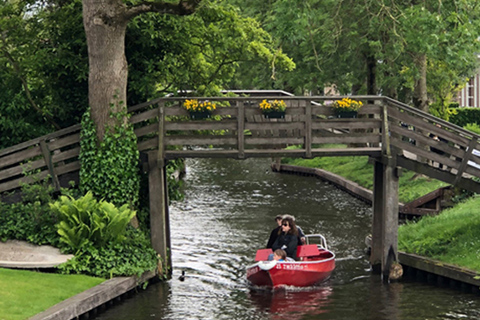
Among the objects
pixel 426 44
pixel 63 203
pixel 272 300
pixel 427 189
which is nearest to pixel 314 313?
pixel 272 300

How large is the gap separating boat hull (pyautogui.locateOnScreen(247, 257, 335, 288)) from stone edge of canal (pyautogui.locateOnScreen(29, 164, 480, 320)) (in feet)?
7.91

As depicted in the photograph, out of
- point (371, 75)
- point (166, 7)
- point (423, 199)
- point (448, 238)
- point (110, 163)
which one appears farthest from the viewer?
point (371, 75)

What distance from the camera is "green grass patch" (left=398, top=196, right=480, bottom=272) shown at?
21000 mm

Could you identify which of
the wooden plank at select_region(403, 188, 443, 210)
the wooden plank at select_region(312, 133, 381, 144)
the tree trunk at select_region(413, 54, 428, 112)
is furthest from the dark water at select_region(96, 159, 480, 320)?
the tree trunk at select_region(413, 54, 428, 112)

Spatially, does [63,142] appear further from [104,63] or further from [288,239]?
[288,239]

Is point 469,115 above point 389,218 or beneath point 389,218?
above

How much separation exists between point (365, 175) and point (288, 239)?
1922 cm

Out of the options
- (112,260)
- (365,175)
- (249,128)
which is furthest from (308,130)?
(365,175)

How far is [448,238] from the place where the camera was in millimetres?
22219

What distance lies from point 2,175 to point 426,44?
11.3 meters

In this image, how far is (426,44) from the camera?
891 inches

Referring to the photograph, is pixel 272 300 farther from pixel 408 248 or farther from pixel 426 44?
pixel 426 44

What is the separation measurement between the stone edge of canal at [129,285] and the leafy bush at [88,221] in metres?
1.11

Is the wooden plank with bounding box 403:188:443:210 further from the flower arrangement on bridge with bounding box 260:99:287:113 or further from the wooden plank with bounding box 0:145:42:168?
the wooden plank with bounding box 0:145:42:168
